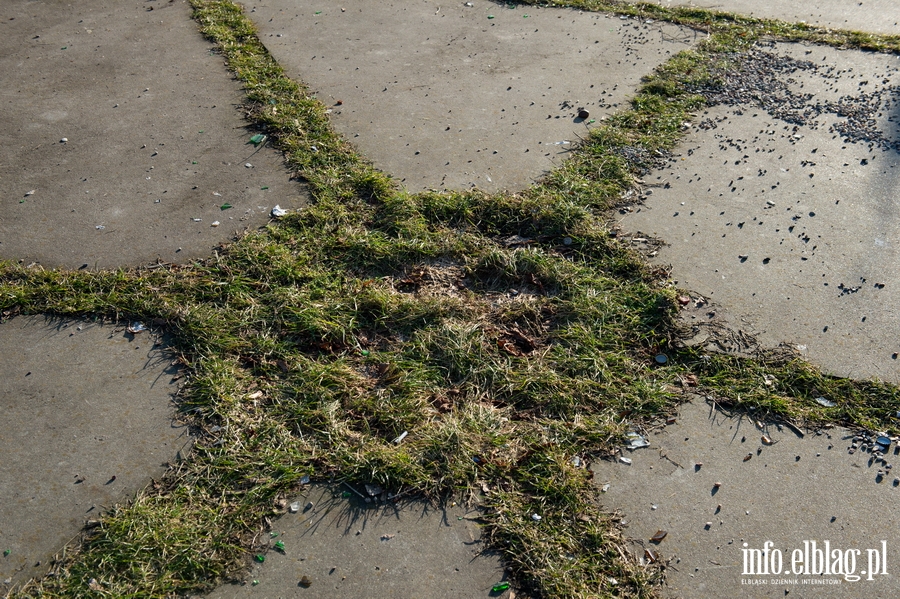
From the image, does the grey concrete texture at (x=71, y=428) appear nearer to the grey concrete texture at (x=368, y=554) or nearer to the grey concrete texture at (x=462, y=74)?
the grey concrete texture at (x=368, y=554)

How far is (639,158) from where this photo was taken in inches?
193

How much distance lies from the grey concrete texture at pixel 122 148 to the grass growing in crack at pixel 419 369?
0.30 metres

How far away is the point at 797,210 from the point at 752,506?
89.7 inches

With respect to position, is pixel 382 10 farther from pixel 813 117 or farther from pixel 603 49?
pixel 813 117

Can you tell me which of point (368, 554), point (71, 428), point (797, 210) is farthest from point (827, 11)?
point (71, 428)

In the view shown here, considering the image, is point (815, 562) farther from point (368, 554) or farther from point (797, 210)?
point (797, 210)

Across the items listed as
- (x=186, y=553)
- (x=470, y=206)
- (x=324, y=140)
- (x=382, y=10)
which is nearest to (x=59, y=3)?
(x=382, y=10)

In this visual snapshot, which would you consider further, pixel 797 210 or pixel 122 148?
pixel 122 148

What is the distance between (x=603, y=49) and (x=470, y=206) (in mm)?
2806

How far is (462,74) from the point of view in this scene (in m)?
5.97

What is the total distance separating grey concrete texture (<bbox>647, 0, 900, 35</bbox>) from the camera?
6.79 m

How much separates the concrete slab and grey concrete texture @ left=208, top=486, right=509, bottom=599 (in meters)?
1.87

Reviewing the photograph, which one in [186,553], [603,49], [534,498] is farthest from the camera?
[603,49]

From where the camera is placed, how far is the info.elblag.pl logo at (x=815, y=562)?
270 cm
